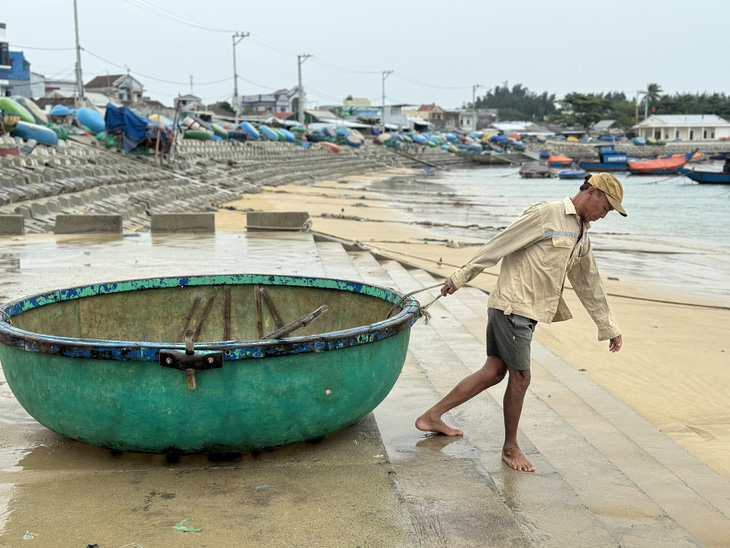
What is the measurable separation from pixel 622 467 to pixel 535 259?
135cm

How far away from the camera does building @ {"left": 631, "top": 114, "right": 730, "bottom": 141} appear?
302 feet

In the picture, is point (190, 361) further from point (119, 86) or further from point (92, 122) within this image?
point (119, 86)

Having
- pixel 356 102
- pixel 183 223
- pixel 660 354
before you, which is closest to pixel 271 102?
pixel 356 102

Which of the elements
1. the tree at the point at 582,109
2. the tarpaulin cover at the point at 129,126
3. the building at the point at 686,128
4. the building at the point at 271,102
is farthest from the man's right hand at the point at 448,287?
the tree at the point at 582,109

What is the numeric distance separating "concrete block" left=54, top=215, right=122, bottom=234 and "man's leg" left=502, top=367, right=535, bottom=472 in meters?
9.91

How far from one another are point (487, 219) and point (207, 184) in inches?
412

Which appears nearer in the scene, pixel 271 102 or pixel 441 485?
pixel 441 485

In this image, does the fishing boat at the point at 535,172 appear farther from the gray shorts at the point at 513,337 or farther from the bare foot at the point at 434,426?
the gray shorts at the point at 513,337

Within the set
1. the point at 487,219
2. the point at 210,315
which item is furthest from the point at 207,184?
the point at 210,315

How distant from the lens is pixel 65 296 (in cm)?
432

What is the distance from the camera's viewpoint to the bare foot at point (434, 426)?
387 cm

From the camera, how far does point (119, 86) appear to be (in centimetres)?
7200

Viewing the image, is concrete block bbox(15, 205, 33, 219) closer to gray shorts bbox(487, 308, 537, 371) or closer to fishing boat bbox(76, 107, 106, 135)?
gray shorts bbox(487, 308, 537, 371)

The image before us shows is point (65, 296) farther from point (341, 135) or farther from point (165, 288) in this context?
point (341, 135)
